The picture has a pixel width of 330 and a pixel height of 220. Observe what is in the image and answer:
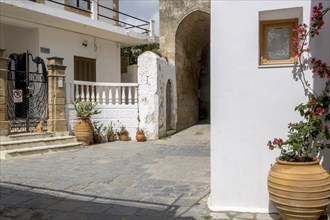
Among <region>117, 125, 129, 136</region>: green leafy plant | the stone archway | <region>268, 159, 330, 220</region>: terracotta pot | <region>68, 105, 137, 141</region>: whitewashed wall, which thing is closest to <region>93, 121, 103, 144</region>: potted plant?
<region>68, 105, 137, 141</region>: whitewashed wall

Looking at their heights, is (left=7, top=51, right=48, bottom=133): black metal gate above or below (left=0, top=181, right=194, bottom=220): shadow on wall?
above

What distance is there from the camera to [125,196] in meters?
5.18

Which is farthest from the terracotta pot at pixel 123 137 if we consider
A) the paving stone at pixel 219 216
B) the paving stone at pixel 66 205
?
the paving stone at pixel 219 216

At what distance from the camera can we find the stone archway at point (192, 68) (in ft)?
48.0

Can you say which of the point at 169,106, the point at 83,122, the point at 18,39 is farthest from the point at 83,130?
the point at 18,39

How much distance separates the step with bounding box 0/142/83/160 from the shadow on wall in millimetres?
3235

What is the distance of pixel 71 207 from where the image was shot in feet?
15.4

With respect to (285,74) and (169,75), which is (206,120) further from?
(285,74)

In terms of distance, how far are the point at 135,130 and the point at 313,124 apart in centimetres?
851

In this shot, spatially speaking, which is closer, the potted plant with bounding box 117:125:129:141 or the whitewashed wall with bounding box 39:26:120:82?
the potted plant with bounding box 117:125:129:141

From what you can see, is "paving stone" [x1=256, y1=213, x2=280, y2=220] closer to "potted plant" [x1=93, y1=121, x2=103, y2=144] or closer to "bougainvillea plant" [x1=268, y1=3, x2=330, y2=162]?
"bougainvillea plant" [x1=268, y1=3, x2=330, y2=162]

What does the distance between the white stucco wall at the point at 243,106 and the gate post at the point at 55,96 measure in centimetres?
699

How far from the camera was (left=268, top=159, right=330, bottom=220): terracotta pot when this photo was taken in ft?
11.8

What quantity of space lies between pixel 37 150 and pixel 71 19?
5263 millimetres
